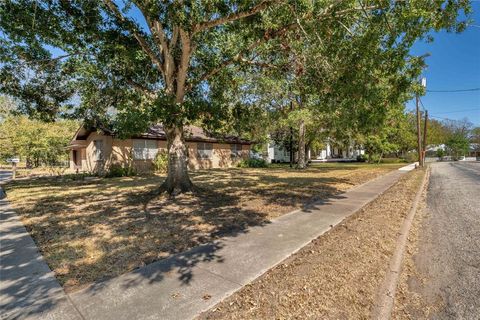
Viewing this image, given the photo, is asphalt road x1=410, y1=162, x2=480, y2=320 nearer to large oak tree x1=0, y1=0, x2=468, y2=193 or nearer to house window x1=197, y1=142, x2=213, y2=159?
large oak tree x1=0, y1=0, x2=468, y2=193

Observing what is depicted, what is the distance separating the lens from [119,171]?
1800 cm

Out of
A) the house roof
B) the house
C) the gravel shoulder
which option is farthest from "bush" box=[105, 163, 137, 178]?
the gravel shoulder

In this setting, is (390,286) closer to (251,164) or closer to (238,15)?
(238,15)

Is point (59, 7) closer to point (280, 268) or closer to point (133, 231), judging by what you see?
point (133, 231)

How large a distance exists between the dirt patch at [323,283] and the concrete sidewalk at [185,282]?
0.20 m

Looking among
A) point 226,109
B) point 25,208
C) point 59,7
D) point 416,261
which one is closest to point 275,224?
point 416,261

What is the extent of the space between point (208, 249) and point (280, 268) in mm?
1340

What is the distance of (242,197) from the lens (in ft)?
30.8

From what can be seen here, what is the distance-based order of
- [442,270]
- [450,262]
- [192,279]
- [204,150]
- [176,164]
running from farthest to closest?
[204,150] < [176,164] < [450,262] < [442,270] < [192,279]

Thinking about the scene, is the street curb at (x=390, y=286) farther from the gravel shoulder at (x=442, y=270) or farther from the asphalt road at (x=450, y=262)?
the asphalt road at (x=450, y=262)

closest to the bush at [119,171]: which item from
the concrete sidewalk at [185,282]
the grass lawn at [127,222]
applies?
the grass lawn at [127,222]

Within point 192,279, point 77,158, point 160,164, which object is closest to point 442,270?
point 192,279

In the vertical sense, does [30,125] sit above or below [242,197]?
above

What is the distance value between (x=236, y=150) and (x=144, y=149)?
11.3 metres
